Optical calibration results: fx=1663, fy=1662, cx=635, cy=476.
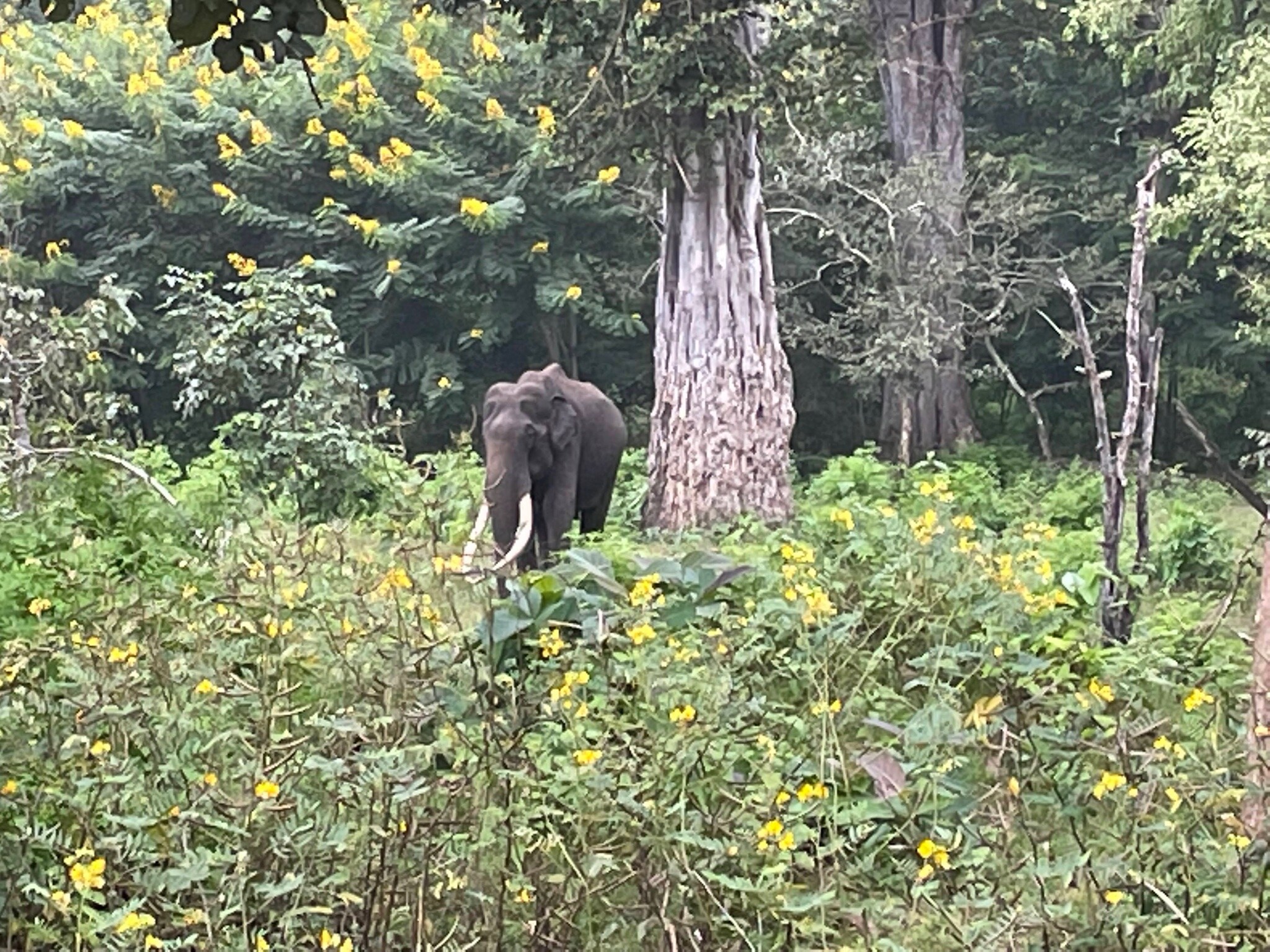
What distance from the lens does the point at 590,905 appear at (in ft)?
9.44

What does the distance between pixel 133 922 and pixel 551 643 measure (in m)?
1.24

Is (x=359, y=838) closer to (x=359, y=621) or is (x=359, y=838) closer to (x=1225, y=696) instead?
(x=359, y=621)

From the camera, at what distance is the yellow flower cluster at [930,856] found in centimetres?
262

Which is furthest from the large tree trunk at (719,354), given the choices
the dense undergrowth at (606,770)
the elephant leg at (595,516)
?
the dense undergrowth at (606,770)

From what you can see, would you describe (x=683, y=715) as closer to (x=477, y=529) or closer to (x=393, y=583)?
(x=393, y=583)

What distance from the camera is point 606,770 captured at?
9.71 feet

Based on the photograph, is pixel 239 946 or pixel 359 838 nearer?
pixel 239 946

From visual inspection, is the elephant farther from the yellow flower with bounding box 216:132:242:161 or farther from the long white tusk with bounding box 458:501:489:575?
the yellow flower with bounding box 216:132:242:161

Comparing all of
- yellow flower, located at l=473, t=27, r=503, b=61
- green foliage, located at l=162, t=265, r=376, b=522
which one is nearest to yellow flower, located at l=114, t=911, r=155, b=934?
green foliage, located at l=162, t=265, r=376, b=522

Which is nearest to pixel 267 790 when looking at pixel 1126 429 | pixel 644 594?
pixel 644 594

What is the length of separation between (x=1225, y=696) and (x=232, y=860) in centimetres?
220

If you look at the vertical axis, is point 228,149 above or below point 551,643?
above

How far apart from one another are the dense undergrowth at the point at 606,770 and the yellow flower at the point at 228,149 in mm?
11250

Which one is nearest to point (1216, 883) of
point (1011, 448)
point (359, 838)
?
point (359, 838)
